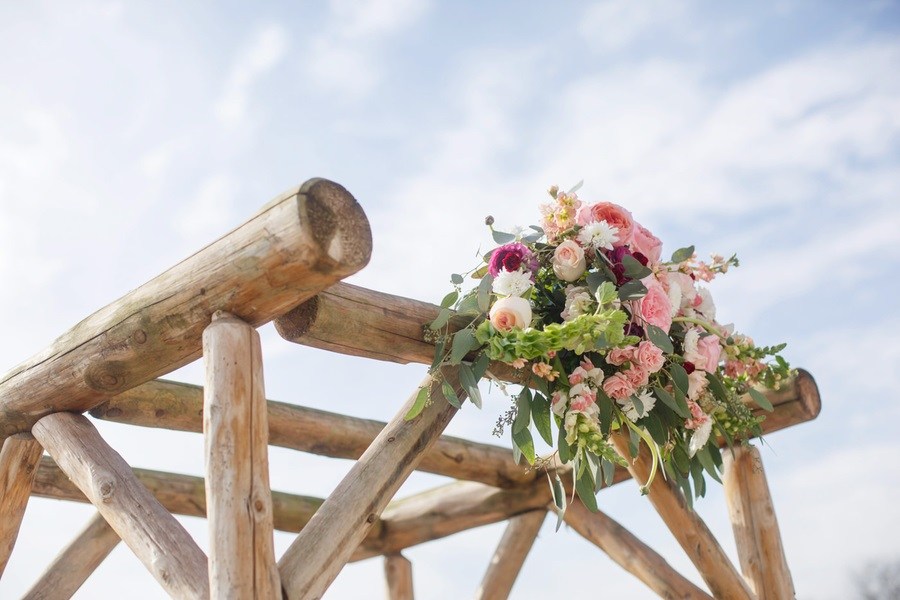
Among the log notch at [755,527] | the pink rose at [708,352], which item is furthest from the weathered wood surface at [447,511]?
the pink rose at [708,352]

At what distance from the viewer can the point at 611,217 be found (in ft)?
9.36

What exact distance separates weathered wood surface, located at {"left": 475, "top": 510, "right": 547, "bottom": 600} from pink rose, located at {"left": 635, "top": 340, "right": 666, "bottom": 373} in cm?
202

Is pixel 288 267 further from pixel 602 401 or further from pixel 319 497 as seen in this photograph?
pixel 319 497

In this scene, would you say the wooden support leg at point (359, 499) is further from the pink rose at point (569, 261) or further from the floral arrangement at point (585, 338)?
the pink rose at point (569, 261)

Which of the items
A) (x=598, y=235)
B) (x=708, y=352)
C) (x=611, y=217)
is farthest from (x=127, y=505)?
(x=708, y=352)

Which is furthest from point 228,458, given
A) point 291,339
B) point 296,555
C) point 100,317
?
point 100,317

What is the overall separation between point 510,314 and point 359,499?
0.64 metres

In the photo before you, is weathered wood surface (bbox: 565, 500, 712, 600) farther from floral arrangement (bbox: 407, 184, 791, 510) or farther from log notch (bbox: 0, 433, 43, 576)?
log notch (bbox: 0, 433, 43, 576)

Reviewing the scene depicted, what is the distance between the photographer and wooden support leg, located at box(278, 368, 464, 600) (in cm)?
223

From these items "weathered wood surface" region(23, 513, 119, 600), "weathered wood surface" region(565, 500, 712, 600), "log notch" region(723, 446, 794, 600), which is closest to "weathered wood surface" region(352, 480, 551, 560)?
"weathered wood surface" region(565, 500, 712, 600)

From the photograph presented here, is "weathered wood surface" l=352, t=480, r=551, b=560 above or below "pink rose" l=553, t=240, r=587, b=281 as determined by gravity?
above

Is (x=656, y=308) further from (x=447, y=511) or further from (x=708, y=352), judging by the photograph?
(x=447, y=511)

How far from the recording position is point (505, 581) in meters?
4.61

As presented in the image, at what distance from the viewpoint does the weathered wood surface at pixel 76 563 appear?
353cm
